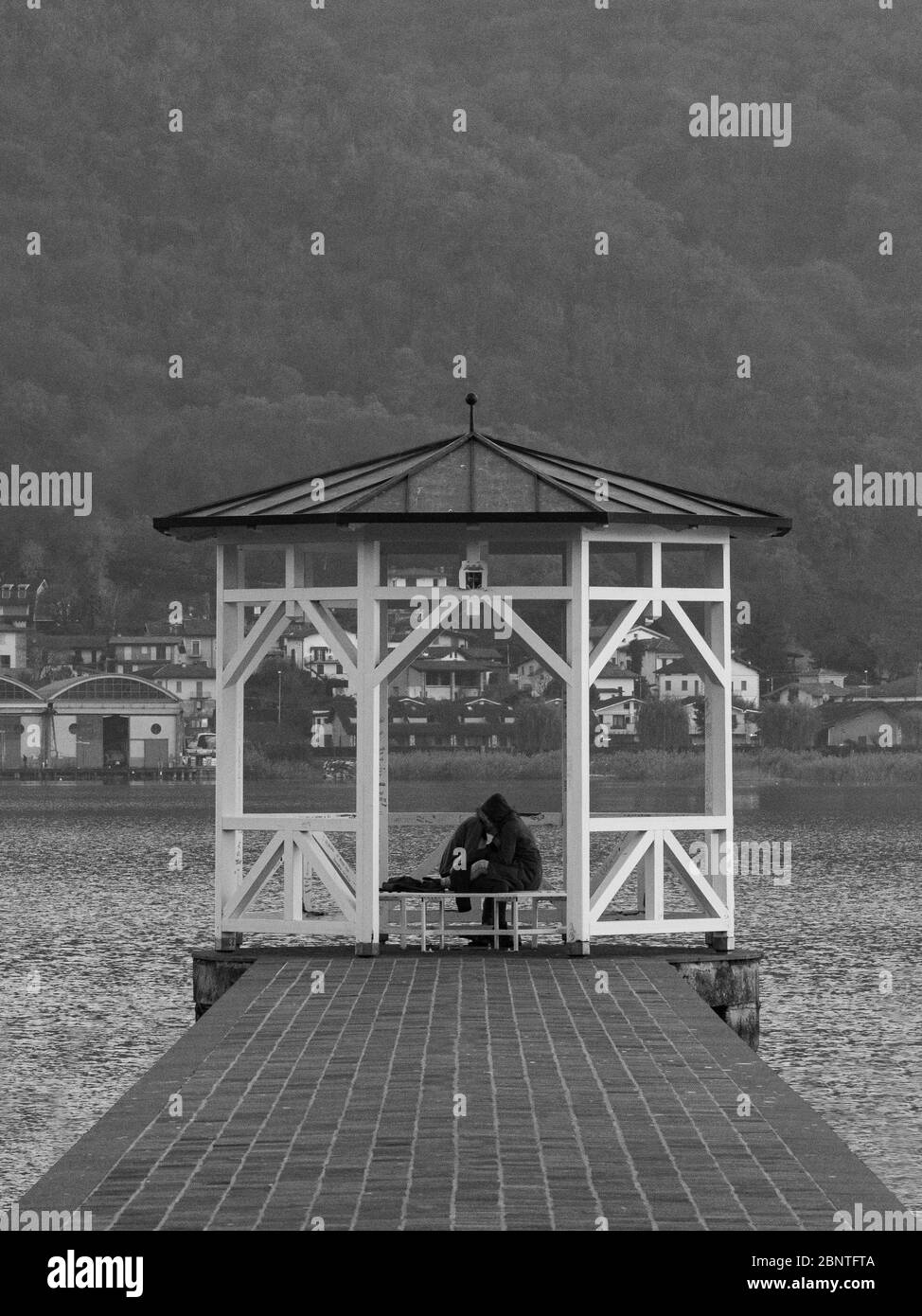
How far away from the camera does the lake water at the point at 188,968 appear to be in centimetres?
1864

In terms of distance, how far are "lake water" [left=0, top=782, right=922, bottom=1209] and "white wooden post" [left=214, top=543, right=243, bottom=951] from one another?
2.57 m

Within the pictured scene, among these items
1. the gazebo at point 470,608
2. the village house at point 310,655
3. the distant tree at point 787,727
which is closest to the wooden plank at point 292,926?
the gazebo at point 470,608

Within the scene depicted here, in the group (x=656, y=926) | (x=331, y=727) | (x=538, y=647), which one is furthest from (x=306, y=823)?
(x=331, y=727)

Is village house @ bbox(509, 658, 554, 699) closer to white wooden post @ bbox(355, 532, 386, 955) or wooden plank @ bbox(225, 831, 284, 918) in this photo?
wooden plank @ bbox(225, 831, 284, 918)

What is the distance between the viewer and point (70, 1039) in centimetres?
2352

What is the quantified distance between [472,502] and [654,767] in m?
111

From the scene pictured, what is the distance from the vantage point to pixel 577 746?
49.4 feet

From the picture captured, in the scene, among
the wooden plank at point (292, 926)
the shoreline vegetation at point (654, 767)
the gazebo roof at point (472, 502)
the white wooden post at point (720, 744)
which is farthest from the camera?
the shoreline vegetation at point (654, 767)

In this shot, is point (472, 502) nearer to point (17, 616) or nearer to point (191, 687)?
point (191, 687)

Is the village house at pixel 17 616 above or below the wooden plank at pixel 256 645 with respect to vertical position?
above

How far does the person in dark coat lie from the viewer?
15.4 metres

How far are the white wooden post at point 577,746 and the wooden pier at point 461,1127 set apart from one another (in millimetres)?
1727

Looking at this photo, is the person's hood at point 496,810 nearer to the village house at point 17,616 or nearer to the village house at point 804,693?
the village house at point 804,693
